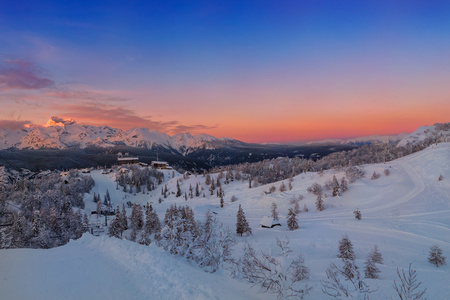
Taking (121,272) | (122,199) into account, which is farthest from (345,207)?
(122,199)

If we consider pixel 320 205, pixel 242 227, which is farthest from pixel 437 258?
pixel 320 205

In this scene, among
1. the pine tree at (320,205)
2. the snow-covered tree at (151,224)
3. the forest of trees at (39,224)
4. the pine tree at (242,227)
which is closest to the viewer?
the forest of trees at (39,224)

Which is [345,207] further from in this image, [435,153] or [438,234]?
[435,153]

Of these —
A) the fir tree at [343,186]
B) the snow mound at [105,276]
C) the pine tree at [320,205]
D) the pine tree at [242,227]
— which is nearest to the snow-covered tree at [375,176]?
the fir tree at [343,186]

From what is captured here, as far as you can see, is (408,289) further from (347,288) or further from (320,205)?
(320,205)

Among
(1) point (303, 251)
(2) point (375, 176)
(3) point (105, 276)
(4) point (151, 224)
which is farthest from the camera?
(2) point (375, 176)

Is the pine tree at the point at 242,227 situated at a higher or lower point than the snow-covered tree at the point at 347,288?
lower

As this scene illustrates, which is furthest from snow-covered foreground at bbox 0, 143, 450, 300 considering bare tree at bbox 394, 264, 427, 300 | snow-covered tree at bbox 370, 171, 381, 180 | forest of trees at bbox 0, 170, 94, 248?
forest of trees at bbox 0, 170, 94, 248

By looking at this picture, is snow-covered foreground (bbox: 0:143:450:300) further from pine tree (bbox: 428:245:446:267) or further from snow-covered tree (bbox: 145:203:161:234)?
snow-covered tree (bbox: 145:203:161:234)

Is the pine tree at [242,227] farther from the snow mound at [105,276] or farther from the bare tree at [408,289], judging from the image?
the bare tree at [408,289]
